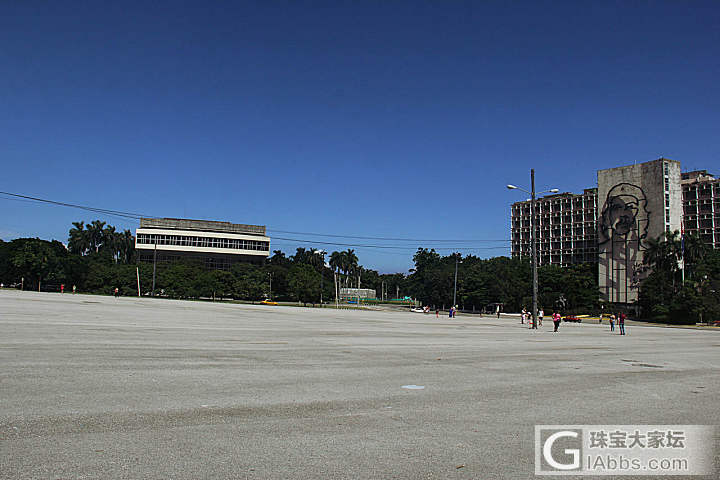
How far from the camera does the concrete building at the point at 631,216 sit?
103 meters

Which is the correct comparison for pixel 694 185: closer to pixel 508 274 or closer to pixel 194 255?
pixel 508 274

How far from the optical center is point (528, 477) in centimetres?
575

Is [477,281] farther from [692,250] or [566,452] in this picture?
[566,452]

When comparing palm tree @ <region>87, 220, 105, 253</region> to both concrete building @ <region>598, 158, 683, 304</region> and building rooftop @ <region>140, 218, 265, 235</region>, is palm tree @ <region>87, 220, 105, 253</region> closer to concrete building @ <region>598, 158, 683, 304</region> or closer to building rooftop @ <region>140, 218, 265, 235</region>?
building rooftop @ <region>140, 218, 265, 235</region>

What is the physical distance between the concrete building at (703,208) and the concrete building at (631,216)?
22263 mm

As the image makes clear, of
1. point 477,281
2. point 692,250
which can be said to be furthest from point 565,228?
point 692,250

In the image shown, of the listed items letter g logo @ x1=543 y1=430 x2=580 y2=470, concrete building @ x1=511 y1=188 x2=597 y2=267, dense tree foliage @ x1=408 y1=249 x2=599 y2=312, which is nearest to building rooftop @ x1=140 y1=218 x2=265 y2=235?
dense tree foliage @ x1=408 y1=249 x2=599 y2=312

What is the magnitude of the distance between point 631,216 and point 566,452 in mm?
113140

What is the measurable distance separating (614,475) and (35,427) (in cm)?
694

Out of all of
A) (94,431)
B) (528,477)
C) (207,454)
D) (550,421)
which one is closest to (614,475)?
(528,477)

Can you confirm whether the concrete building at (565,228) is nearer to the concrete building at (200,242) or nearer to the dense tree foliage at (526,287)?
the dense tree foliage at (526,287)

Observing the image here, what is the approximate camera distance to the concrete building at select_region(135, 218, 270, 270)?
143 m

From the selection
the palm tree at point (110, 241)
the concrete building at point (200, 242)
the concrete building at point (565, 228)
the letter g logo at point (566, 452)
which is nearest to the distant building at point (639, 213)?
the concrete building at point (565, 228)

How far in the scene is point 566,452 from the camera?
6.70 meters
